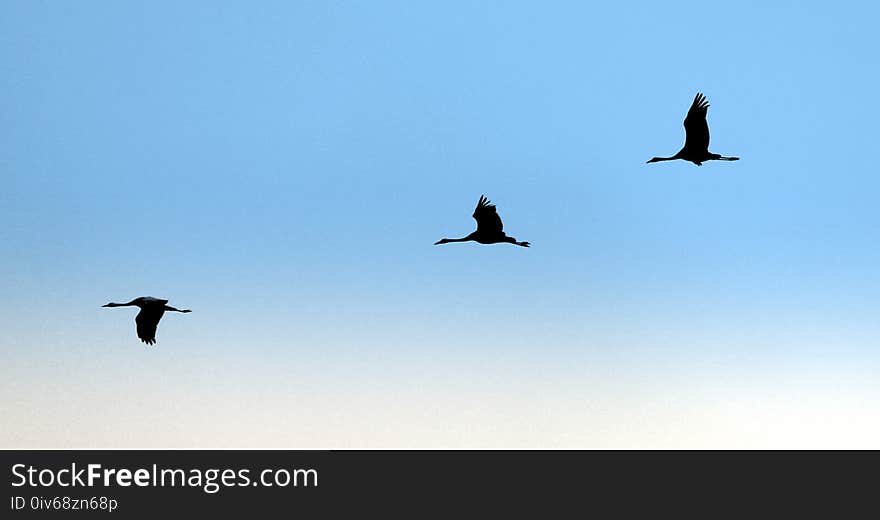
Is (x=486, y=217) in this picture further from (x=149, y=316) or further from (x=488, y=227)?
(x=149, y=316)

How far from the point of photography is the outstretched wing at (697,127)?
45750 mm

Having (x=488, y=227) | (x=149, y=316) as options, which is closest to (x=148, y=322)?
(x=149, y=316)

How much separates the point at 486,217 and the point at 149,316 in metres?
11.3

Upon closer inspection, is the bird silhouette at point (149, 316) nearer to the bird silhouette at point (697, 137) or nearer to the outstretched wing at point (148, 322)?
the outstretched wing at point (148, 322)

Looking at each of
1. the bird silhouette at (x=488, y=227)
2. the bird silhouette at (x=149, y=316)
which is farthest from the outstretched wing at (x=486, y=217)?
the bird silhouette at (x=149, y=316)

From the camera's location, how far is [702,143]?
152ft

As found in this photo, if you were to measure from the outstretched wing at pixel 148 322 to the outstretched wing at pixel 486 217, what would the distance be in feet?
34.7

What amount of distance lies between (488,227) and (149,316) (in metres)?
11.2

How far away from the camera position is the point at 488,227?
47.1 metres

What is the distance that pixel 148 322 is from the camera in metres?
49.3
